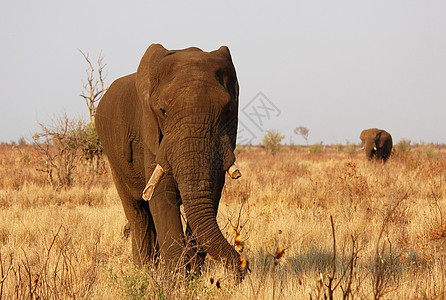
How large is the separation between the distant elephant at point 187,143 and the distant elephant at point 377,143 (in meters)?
21.1

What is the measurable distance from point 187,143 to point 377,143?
2237 centimetres

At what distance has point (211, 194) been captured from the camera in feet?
12.2

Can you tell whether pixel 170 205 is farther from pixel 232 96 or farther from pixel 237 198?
pixel 237 198

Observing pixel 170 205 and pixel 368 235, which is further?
pixel 368 235

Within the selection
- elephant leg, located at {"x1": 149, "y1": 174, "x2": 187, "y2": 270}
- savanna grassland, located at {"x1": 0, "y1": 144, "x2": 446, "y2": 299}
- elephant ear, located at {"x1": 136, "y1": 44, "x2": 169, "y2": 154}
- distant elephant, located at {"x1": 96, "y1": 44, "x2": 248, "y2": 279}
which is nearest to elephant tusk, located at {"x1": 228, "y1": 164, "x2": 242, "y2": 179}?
distant elephant, located at {"x1": 96, "y1": 44, "x2": 248, "y2": 279}

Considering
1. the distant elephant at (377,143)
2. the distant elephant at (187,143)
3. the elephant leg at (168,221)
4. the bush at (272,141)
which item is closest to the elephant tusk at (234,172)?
the distant elephant at (187,143)

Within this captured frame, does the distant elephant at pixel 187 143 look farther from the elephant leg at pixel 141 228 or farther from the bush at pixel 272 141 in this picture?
the bush at pixel 272 141

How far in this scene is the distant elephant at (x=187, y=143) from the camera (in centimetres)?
369

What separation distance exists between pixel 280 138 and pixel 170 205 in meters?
37.9

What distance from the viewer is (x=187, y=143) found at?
3730mm

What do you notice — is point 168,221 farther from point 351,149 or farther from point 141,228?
point 351,149

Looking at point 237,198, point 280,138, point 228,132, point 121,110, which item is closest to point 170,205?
point 228,132

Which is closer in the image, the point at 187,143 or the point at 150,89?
the point at 187,143

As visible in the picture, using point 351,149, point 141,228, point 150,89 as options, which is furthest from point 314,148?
point 150,89
